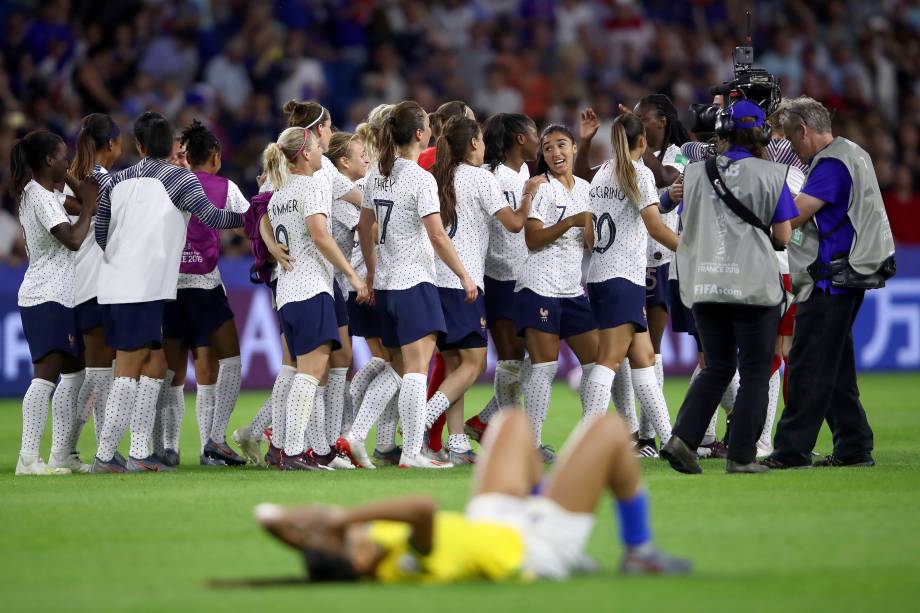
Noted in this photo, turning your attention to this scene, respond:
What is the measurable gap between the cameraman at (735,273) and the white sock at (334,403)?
277 cm

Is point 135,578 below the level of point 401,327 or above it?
below

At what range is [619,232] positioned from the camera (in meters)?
11.4

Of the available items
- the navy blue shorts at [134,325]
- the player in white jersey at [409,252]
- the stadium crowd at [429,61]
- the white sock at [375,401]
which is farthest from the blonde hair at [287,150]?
the stadium crowd at [429,61]

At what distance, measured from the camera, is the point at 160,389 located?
11719mm

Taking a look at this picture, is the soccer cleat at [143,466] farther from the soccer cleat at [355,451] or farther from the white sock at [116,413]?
the soccer cleat at [355,451]

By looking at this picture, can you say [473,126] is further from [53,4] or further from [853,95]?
[853,95]

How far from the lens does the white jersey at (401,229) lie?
10.9m

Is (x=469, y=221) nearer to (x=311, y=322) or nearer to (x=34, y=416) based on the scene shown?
(x=311, y=322)

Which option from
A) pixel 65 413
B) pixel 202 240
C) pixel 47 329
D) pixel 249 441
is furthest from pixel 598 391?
pixel 47 329

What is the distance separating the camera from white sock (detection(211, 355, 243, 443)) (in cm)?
1178

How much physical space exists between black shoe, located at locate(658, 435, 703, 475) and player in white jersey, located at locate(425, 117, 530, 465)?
1.84m

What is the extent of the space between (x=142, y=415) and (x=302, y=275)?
5.33 ft

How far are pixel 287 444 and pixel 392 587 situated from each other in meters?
5.03

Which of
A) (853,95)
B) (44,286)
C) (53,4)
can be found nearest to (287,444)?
(44,286)
